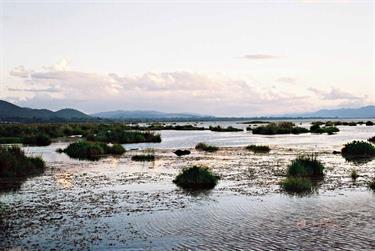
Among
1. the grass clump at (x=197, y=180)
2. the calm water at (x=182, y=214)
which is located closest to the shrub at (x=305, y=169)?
the calm water at (x=182, y=214)

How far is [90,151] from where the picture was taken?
4572cm

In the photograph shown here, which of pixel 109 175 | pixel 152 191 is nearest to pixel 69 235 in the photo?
pixel 152 191

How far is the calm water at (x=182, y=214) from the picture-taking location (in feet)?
47.0

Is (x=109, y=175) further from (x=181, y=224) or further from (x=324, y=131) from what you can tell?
(x=324, y=131)

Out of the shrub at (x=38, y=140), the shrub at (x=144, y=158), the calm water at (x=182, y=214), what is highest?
the shrub at (x=38, y=140)

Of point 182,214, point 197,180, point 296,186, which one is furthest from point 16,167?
point 296,186

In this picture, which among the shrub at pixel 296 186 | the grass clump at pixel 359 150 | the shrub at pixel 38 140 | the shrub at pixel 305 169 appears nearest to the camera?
the shrub at pixel 296 186

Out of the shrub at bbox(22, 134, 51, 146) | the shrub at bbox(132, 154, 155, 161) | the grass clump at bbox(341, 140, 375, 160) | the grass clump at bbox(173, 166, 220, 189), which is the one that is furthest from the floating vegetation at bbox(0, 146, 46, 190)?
the shrub at bbox(22, 134, 51, 146)

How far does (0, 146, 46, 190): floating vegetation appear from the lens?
28766 millimetres

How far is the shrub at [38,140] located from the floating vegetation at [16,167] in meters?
28.8

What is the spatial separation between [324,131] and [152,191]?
74711mm

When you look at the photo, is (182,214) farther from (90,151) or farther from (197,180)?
(90,151)

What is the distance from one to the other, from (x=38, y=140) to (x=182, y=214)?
158 feet

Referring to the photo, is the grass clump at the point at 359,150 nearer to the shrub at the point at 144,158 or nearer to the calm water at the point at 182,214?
the calm water at the point at 182,214
